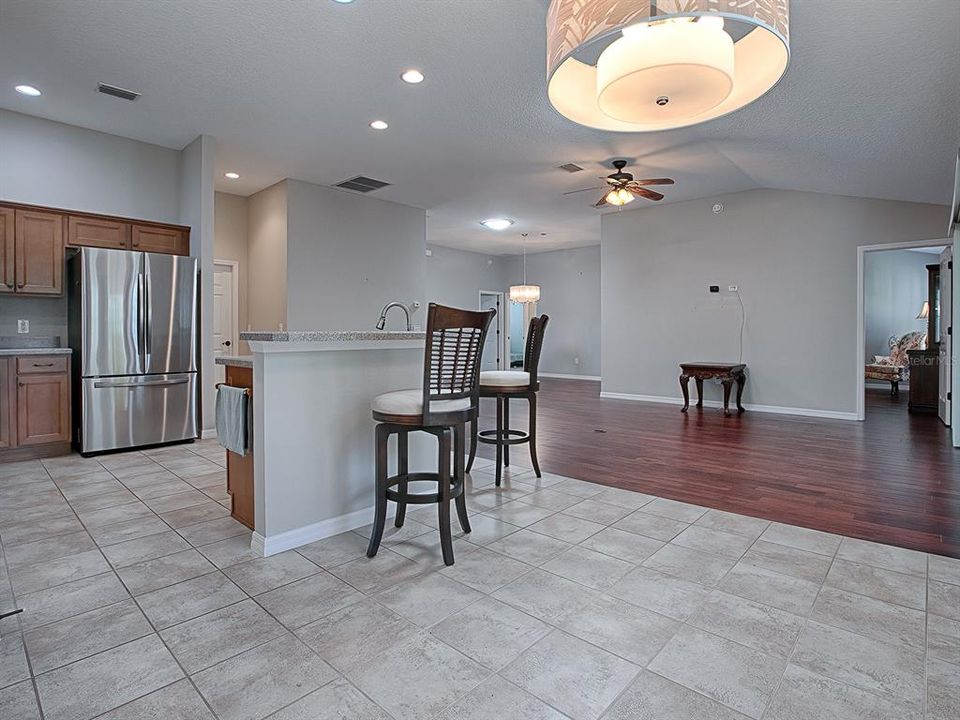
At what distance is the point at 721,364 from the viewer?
6.95 metres

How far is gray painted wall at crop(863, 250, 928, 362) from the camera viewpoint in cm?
1020

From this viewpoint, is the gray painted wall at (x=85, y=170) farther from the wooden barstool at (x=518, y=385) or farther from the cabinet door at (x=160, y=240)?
the wooden barstool at (x=518, y=385)

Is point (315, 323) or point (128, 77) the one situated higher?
point (128, 77)

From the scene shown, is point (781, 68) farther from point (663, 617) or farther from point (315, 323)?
point (315, 323)

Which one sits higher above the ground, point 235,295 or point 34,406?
point 235,295

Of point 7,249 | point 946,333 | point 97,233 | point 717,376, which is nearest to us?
point 7,249

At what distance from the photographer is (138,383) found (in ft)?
15.1

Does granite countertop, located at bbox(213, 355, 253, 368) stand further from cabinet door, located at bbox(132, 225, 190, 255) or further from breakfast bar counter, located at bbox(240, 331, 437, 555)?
cabinet door, located at bbox(132, 225, 190, 255)

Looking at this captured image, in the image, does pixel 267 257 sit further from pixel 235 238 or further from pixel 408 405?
pixel 408 405

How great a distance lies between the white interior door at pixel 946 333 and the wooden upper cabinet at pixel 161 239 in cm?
767

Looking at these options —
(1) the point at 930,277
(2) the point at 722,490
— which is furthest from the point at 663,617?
(1) the point at 930,277

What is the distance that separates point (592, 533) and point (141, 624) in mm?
1976

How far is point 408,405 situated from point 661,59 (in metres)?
1.64

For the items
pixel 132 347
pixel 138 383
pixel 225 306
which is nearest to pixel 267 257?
pixel 225 306
